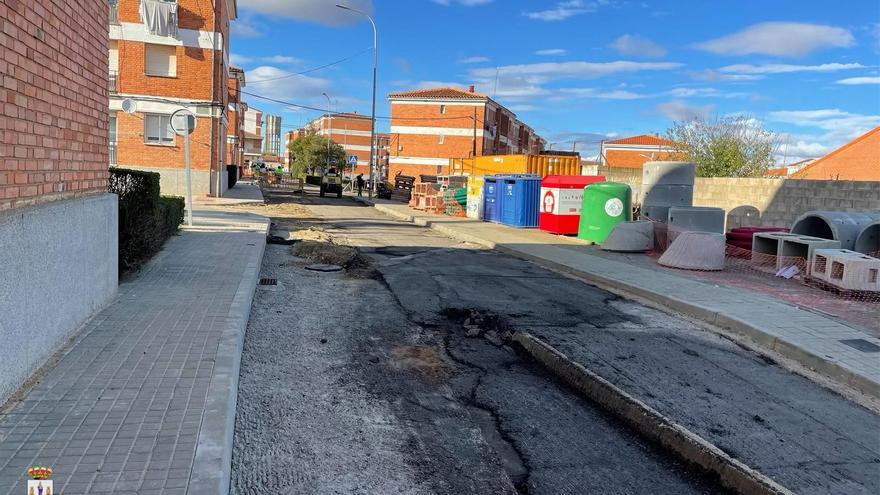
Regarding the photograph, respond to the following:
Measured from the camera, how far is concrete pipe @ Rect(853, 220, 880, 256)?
36.6 feet

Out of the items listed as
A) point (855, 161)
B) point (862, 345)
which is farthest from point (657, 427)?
point (855, 161)

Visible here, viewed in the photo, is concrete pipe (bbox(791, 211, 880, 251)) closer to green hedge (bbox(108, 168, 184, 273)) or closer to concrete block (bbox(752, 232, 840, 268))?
concrete block (bbox(752, 232, 840, 268))

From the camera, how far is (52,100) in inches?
185

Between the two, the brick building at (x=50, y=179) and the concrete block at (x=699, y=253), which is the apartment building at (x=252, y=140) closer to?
the concrete block at (x=699, y=253)

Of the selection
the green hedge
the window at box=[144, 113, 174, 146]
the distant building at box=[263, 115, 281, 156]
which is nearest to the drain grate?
the green hedge

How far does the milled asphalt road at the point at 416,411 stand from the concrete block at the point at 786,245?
4.84 metres

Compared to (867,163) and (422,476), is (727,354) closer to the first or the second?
(422,476)

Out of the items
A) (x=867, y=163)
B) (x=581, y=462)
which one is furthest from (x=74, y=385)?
(x=867, y=163)

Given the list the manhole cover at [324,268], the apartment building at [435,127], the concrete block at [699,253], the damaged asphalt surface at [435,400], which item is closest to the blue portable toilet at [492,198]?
the concrete block at [699,253]

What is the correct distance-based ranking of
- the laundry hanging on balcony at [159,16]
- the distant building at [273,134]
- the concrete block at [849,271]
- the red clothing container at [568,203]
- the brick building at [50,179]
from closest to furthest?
1. the brick building at [50,179]
2. the concrete block at [849,271]
3. the red clothing container at [568,203]
4. the laundry hanging on balcony at [159,16]
5. the distant building at [273,134]

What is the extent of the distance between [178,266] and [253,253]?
6.48ft

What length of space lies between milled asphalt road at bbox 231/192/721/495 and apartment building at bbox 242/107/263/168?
306ft

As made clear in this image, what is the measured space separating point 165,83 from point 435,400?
92.8 ft

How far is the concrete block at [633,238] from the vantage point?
14.0 metres
